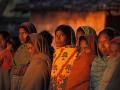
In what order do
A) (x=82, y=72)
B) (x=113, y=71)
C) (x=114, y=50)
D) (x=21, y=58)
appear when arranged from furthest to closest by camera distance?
(x=21, y=58) → (x=82, y=72) → (x=114, y=50) → (x=113, y=71)

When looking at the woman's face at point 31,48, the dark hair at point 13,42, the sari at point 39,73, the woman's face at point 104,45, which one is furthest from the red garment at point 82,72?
the dark hair at point 13,42

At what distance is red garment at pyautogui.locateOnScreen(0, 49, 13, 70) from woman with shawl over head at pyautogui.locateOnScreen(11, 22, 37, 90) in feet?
2.01

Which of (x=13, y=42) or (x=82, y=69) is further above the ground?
(x=13, y=42)

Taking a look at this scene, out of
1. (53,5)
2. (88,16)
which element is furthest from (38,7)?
(88,16)

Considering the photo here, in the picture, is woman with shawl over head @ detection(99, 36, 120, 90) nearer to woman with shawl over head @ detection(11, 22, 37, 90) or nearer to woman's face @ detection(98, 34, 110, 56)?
woman's face @ detection(98, 34, 110, 56)

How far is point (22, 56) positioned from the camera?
45.5 feet

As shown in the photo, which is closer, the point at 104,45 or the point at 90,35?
the point at 104,45

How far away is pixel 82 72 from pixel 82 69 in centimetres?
5

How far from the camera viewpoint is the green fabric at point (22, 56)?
13.8 metres

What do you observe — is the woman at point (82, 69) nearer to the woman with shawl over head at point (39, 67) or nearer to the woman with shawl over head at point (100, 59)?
the woman with shawl over head at point (100, 59)

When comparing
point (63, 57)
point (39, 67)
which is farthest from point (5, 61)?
point (63, 57)

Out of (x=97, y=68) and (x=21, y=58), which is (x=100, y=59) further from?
(x=21, y=58)

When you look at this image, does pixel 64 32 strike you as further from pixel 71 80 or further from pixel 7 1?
pixel 7 1

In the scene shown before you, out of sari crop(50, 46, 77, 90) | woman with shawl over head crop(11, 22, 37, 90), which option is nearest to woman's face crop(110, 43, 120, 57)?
sari crop(50, 46, 77, 90)
